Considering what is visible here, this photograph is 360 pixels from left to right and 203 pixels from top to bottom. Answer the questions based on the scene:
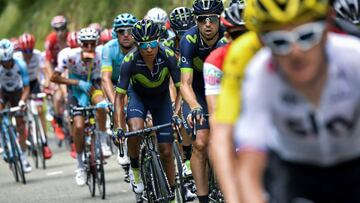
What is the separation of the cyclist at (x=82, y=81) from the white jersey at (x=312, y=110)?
30.3 ft

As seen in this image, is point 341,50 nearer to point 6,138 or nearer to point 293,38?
point 293,38

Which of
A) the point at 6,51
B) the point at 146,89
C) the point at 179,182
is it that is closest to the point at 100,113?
the point at 6,51

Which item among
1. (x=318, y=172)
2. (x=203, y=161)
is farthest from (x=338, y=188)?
(x=203, y=161)

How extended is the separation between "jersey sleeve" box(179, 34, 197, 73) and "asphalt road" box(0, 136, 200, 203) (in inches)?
102

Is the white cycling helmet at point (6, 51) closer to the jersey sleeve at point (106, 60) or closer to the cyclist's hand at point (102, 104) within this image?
the cyclist's hand at point (102, 104)

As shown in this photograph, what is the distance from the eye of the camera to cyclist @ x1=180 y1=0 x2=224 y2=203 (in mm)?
9797

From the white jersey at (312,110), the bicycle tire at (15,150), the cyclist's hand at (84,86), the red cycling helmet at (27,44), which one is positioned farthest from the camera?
the red cycling helmet at (27,44)

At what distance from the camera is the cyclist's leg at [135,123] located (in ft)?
34.6

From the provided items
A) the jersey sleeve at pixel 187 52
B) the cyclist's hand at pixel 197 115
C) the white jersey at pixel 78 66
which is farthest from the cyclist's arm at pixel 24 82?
the cyclist's hand at pixel 197 115

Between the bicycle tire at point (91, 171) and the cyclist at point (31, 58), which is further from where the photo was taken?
the cyclist at point (31, 58)

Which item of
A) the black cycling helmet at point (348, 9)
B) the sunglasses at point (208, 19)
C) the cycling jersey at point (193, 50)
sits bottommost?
the cycling jersey at point (193, 50)

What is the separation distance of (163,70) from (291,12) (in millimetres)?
6864

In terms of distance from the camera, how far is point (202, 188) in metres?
10.0

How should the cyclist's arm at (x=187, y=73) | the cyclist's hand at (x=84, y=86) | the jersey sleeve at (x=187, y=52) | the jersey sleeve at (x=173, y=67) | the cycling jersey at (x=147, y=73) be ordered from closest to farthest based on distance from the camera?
1. the cyclist's arm at (x=187, y=73)
2. the jersey sleeve at (x=187, y=52)
3. the cycling jersey at (x=147, y=73)
4. the jersey sleeve at (x=173, y=67)
5. the cyclist's hand at (x=84, y=86)
